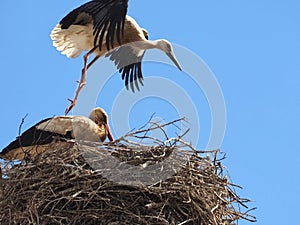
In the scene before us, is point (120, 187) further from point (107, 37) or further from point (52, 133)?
point (107, 37)

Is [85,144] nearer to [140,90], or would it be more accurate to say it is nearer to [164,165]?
[164,165]

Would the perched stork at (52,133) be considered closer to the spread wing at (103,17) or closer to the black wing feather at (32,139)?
the black wing feather at (32,139)

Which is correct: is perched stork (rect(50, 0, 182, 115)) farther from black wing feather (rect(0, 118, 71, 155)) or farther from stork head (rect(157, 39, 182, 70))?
black wing feather (rect(0, 118, 71, 155))

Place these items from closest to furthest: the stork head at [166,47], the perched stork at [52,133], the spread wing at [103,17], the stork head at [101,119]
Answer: the perched stork at [52,133] < the stork head at [101,119] < the spread wing at [103,17] < the stork head at [166,47]

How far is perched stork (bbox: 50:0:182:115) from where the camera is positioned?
781 centimetres

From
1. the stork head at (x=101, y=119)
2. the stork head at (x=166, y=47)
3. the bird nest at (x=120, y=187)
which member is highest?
the stork head at (x=166, y=47)

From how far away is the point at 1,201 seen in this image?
19.2ft

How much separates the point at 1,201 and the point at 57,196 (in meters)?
0.43

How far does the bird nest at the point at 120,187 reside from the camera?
5.60 m

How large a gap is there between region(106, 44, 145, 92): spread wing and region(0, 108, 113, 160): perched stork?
5.64 feet

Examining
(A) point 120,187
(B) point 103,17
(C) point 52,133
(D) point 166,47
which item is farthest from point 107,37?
(A) point 120,187

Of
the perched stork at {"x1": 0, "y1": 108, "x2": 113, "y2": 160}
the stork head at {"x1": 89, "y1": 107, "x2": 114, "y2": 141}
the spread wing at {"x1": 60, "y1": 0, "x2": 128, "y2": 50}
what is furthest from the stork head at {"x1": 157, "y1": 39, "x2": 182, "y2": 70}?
the perched stork at {"x1": 0, "y1": 108, "x2": 113, "y2": 160}

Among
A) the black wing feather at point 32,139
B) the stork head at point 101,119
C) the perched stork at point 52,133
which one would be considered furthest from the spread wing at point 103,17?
the black wing feather at point 32,139

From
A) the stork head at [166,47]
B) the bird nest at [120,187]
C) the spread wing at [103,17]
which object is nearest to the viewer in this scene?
the bird nest at [120,187]
